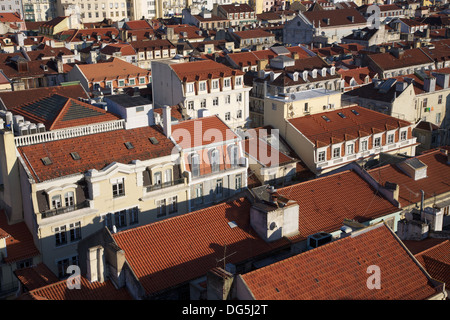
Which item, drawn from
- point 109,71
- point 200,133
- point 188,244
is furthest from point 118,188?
point 109,71

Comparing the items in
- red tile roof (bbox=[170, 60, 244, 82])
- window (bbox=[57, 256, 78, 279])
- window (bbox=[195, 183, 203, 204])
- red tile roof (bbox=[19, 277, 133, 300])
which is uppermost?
red tile roof (bbox=[170, 60, 244, 82])

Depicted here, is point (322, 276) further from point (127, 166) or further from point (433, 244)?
point (127, 166)

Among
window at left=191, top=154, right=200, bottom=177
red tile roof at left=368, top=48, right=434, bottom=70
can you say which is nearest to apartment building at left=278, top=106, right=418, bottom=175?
window at left=191, top=154, right=200, bottom=177

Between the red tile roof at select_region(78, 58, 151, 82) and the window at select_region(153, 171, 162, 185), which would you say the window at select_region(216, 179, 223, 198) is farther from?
the red tile roof at select_region(78, 58, 151, 82)

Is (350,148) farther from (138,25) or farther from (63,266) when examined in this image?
(138,25)

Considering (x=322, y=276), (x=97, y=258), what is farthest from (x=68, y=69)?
(x=322, y=276)

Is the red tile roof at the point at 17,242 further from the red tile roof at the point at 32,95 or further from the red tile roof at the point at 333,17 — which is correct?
the red tile roof at the point at 333,17
